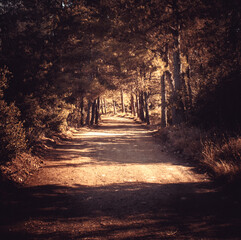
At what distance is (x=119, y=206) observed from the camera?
14.0ft

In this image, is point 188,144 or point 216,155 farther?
point 188,144

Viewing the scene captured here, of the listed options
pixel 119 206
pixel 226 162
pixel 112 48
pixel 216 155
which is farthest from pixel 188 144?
pixel 112 48

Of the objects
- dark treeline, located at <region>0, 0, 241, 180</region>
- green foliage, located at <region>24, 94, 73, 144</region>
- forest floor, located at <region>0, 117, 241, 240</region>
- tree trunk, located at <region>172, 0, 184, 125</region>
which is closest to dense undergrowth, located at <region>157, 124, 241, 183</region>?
forest floor, located at <region>0, 117, 241, 240</region>

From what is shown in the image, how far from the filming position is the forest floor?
3.34 meters

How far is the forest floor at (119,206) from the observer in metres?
3.34

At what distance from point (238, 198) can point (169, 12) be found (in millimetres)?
11745

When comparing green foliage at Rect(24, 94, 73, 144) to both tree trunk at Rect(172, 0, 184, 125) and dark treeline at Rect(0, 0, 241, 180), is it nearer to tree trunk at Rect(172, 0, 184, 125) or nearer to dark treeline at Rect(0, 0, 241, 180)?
dark treeline at Rect(0, 0, 241, 180)

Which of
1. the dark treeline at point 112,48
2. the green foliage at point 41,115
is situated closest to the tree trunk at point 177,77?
the dark treeline at point 112,48

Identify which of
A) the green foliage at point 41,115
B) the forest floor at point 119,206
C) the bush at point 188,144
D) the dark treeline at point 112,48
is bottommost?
the forest floor at point 119,206

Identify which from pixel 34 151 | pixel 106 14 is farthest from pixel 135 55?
pixel 34 151

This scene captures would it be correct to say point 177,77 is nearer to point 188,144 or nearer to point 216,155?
point 188,144

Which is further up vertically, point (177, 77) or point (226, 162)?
point (177, 77)

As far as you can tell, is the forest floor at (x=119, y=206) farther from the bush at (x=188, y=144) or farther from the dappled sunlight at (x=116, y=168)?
the bush at (x=188, y=144)

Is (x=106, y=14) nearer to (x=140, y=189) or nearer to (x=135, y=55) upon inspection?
(x=135, y=55)
